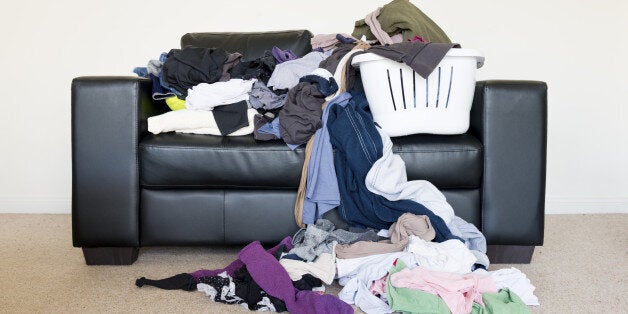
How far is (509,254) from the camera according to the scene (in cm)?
203

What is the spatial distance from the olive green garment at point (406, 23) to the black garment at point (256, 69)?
1.41 feet

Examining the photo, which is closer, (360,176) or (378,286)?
(378,286)

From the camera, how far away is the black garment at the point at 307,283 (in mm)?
1667

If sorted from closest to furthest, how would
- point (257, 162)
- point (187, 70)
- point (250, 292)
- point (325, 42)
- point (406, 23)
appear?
point (250, 292) → point (257, 162) → point (187, 70) → point (406, 23) → point (325, 42)

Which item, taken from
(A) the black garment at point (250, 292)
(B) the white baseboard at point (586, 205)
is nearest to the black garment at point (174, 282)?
(A) the black garment at point (250, 292)

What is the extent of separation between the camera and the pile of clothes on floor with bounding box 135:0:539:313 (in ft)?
5.24

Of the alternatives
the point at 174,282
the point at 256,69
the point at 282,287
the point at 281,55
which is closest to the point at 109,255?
the point at 174,282

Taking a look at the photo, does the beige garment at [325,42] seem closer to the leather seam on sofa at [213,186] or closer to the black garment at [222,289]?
the leather seam on sofa at [213,186]

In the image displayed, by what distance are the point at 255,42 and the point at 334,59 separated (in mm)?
442

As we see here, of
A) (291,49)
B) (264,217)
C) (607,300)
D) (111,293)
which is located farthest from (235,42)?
(607,300)

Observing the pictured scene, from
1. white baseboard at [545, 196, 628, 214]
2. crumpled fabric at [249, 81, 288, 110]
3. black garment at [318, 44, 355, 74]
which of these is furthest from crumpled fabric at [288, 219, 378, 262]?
white baseboard at [545, 196, 628, 214]

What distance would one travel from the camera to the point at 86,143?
1.94 metres

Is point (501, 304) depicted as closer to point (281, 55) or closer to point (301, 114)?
point (301, 114)

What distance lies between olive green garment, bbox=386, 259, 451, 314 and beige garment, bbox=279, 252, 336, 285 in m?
0.20
